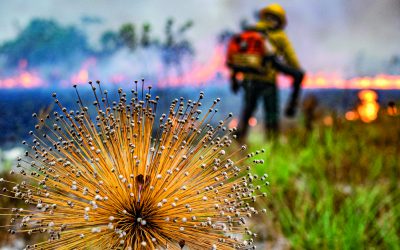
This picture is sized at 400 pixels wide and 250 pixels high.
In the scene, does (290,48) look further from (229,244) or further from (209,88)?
(229,244)

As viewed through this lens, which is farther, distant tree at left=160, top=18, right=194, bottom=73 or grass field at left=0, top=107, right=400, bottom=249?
distant tree at left=160, top=18, right=194, bottom=73

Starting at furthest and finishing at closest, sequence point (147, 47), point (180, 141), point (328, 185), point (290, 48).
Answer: point (147, 47)
point (290, 48)
point (328, 185)
point (180, 141)

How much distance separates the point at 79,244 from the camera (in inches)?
53.4

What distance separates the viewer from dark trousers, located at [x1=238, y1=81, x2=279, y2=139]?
15.9 feet

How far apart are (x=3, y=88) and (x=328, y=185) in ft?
11.5

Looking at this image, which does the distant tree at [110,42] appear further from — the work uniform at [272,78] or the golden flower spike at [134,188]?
the golden flower spike at [134,188]

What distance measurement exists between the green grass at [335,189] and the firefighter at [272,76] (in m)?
0.42

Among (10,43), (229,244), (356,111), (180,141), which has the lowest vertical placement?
(229,244)

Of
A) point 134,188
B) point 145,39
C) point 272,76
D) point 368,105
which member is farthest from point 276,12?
point 134,188

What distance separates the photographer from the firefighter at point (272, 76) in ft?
15.1

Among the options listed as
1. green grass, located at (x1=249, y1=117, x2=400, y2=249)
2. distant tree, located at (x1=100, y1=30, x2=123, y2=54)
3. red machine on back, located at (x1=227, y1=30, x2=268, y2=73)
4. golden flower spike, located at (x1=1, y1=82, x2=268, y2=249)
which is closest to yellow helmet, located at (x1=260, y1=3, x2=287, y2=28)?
red machine on back, located at (x1=227, y1=30, x2=268, y2=73)

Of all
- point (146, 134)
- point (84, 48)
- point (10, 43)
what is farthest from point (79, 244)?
point (84, 48)

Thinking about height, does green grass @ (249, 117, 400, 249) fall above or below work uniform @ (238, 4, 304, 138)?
below

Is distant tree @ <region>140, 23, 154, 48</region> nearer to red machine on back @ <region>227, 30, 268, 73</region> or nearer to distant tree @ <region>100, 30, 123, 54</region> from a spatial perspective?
distant tree @ <region>100, 30, 123, 54</region>
